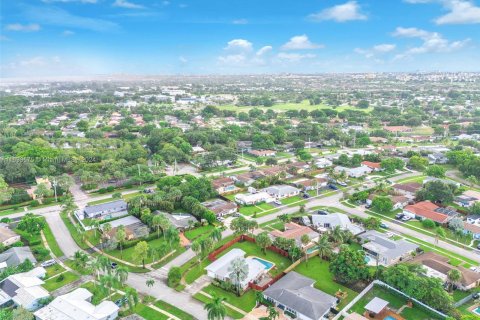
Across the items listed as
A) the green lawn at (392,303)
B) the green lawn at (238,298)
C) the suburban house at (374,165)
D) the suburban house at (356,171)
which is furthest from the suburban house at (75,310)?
the suburban house at (374,165)

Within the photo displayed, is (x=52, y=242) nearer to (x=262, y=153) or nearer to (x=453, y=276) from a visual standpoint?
(x=453, y=276)

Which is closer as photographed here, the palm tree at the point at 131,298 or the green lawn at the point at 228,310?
the palm tree at the point at 131,298

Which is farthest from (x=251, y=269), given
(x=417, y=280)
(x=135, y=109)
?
(x=135, y=109)

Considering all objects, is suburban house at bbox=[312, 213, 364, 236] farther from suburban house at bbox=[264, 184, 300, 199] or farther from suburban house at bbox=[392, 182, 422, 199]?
suburban house at bbox=[392, 182, 422, 199]

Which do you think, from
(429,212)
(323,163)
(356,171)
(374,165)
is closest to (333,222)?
(429,212)

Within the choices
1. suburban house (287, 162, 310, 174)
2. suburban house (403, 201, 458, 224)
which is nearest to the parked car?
suburban house (287, 162, 310, 174)

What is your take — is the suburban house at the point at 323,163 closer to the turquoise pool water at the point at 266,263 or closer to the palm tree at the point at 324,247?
Result: the palm tree at the point at 324,247
